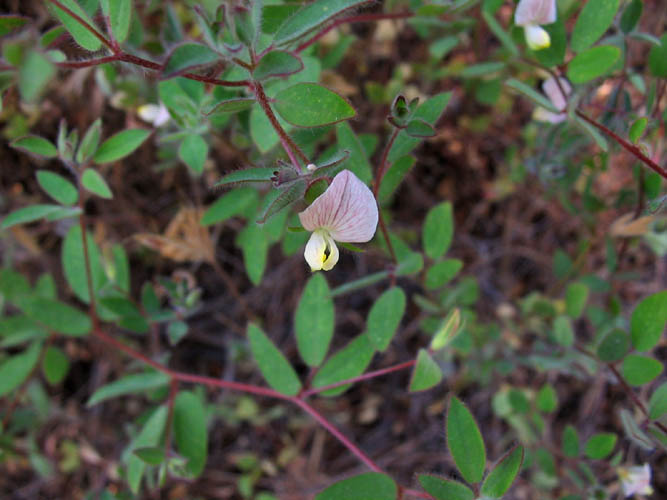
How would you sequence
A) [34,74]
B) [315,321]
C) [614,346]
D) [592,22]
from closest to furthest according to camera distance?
1. [34,74]
2. [592,22]
3. [614,346]
4. [315,321]

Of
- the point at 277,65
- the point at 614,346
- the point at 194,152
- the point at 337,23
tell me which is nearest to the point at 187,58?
the point at 277,65

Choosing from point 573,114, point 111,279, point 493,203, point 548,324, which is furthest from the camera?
point 493,203

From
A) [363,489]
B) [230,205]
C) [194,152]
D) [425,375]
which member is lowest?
[363,489]

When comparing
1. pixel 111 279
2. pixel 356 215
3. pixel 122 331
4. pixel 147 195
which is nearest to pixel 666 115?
pixel 356 215

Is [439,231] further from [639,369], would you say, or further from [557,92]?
[639,369]

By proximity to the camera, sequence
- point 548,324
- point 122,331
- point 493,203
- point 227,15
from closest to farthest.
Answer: point 227,15 → point 548,324 → point 122,331 → point 493,203

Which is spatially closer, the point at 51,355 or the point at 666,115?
the point at 666,115

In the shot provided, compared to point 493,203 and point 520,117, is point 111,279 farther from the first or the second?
point 520,117
